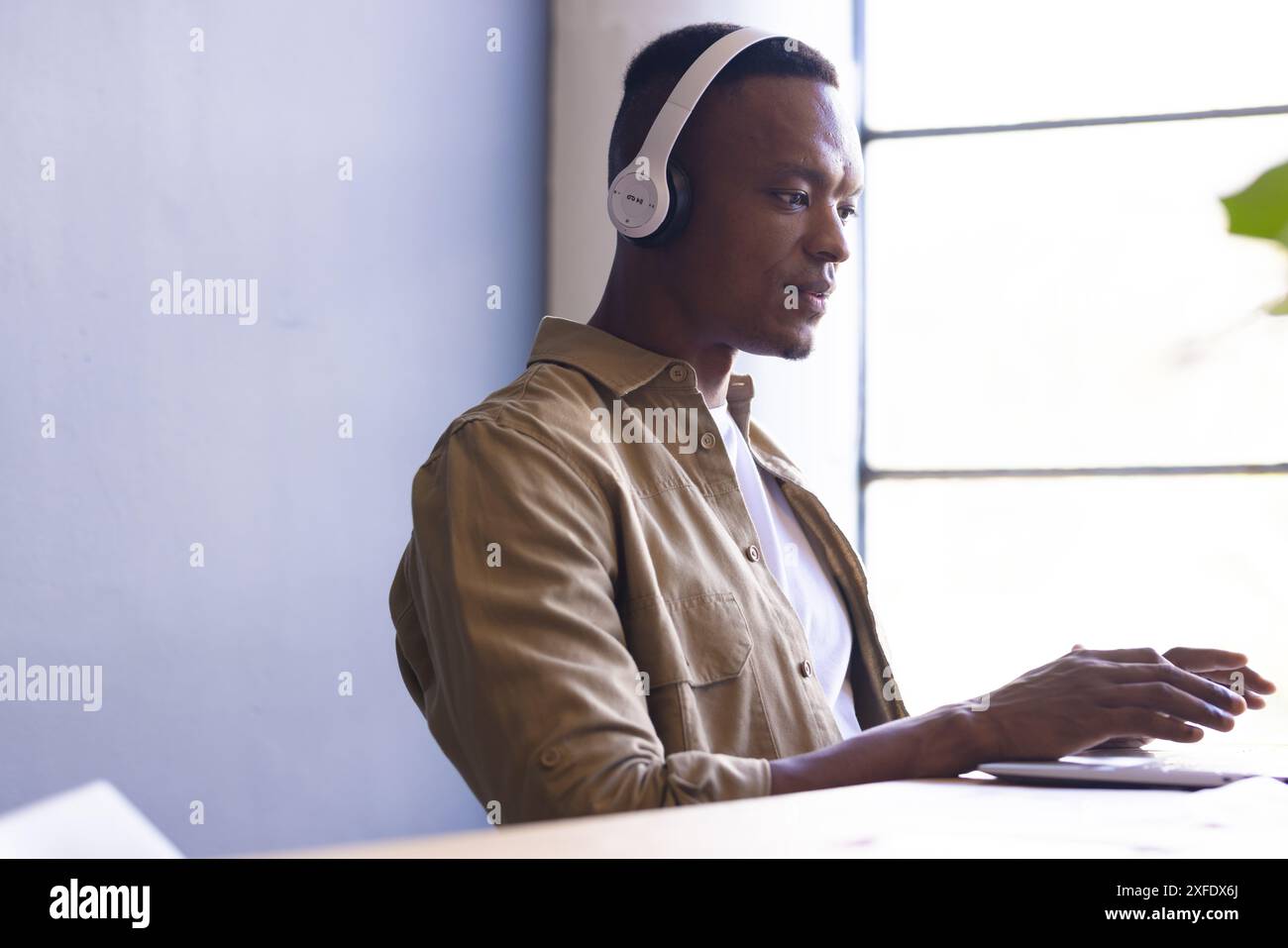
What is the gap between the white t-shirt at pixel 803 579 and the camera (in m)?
1.55

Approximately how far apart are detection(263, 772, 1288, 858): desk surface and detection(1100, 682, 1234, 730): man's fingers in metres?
0.11

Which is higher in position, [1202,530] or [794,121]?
[794,121]

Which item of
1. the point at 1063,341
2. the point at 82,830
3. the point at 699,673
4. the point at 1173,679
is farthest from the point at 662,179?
the point at 1063,341

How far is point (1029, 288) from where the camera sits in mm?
2963

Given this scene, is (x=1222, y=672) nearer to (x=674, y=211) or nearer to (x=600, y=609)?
(x=600, y=609)

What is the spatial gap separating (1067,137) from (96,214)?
2169 mm

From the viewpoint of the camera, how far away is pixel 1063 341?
292 centimetres

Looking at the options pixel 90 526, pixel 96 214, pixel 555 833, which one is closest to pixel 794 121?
pixel 96 214

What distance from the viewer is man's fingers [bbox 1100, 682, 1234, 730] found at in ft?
3.57

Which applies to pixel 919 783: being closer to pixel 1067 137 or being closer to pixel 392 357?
pixel 392 357

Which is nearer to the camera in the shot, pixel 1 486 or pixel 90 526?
pixel 1 486

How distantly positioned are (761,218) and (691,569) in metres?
0.46
